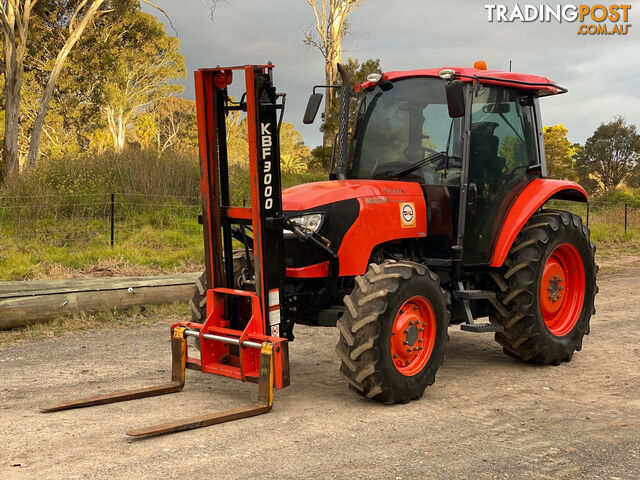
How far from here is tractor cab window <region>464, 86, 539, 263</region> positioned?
6465 mm

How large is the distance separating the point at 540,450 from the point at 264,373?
185cm

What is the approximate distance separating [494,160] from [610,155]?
4875 cm

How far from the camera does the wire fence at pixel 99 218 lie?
45.4ft

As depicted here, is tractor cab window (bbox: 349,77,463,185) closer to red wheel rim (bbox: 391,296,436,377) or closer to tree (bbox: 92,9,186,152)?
red wheel rim (bbox: 391,296,436,377)

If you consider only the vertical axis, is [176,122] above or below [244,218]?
above

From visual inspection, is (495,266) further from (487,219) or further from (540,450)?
(540,450)

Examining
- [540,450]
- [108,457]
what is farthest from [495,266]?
[108,457]

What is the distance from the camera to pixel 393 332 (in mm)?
5488

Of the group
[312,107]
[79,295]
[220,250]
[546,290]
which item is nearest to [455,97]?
[312,107]

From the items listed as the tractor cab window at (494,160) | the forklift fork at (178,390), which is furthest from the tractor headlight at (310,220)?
the tractor cab window at (494,160)

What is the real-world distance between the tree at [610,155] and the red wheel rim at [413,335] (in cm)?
4833

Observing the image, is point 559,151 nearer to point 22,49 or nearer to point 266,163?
point 22,49

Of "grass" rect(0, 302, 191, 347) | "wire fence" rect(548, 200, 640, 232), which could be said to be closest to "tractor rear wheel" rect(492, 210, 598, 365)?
"grass" rect(0, 302, 191, 347)

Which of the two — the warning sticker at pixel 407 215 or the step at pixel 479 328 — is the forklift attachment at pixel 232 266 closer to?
the warning sticker at pixel 407 215
